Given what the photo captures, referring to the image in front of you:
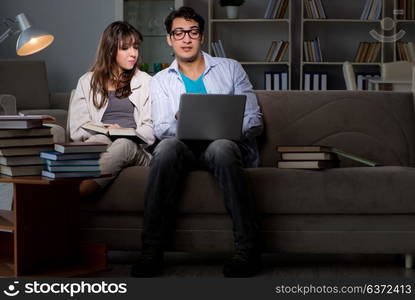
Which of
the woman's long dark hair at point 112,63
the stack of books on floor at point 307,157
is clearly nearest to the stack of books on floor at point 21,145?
the woman's long dark hair at point 112,63

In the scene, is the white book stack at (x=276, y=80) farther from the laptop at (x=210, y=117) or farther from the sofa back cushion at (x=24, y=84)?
the laptop at (x=210, y=117)

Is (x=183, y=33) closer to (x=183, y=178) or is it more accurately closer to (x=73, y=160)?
(x=183, y=178)

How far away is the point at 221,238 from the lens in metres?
3.13

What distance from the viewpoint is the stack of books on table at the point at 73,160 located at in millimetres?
2809

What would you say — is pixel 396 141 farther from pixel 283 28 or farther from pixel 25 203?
pixel 283 28

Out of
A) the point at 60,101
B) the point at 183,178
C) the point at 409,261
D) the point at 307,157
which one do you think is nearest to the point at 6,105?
the point at 60,101

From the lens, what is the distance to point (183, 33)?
3.46 m

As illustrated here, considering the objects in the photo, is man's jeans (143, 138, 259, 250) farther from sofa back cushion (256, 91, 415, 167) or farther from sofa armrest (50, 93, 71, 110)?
sofa armrest (50, 93, 71, 110)

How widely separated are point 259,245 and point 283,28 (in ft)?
17.3

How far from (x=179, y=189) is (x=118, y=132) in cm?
39

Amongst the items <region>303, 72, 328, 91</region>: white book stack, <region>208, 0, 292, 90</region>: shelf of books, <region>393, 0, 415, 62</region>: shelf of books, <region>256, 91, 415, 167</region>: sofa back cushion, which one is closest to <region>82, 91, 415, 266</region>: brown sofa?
<region>256, 91, 415, 167</region>: sofa back cushion

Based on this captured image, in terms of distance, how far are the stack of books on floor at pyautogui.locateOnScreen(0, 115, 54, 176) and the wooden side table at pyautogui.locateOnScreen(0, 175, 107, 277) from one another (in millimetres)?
44

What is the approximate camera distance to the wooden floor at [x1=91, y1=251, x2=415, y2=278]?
306 centimetres

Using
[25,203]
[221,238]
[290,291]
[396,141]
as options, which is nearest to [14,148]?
[25,203]
